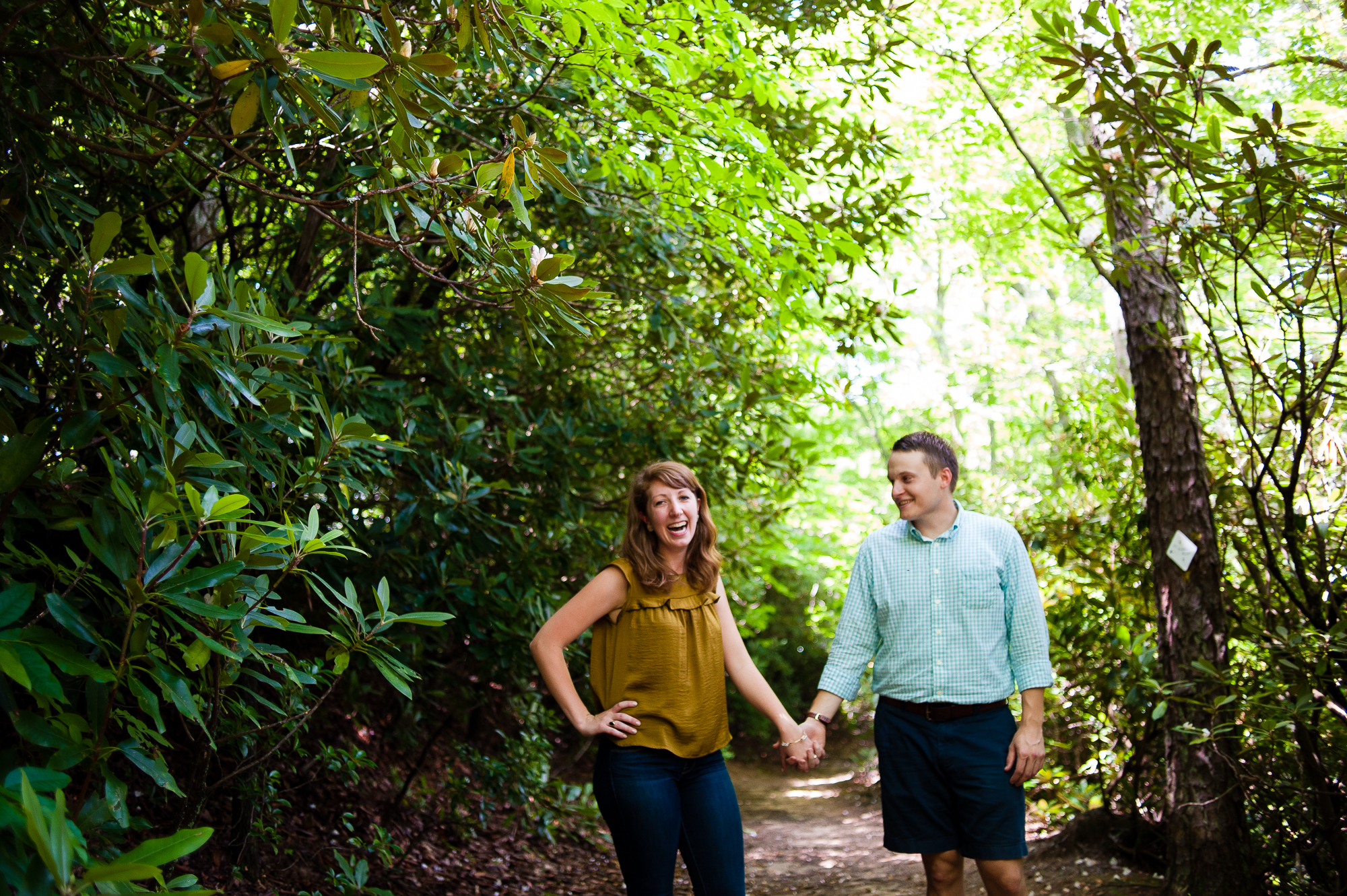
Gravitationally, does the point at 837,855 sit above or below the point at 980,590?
below

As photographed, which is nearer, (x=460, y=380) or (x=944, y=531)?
(x=944, y=531)

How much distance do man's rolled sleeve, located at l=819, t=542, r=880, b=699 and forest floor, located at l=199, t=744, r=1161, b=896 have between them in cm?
209

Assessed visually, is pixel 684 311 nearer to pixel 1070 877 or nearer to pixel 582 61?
pixel 582 61

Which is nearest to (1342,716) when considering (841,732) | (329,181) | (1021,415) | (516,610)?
(516,610)

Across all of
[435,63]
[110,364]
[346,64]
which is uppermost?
[435,63]

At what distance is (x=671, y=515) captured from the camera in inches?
116

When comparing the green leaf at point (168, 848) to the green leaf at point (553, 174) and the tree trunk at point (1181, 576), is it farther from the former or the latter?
the tree trunk at point (1181, 576)

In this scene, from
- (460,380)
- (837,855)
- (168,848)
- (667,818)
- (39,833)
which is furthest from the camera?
(837,855)

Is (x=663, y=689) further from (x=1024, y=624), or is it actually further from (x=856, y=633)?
(x=1024, y=624)

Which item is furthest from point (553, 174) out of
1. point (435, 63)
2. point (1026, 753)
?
point (1026, 753)

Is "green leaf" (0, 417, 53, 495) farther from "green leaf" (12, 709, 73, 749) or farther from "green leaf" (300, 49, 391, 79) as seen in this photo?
"green leaf" (300, 49, 391, 79)

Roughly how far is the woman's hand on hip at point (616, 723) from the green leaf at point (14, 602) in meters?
1.61

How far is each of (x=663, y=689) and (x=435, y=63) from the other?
1803mm

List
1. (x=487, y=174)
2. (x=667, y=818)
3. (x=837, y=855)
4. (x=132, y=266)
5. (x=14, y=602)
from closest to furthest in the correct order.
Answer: (x=14, y=602) → (x=132, y=266) → (x=487, y=174) → (x=667, y=818) → (x=837, y=855)
